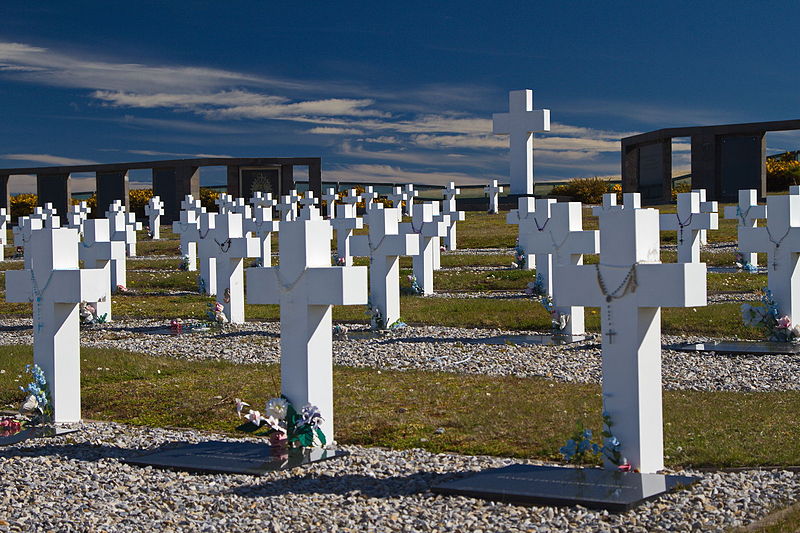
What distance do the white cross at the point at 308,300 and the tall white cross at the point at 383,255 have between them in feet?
23.6

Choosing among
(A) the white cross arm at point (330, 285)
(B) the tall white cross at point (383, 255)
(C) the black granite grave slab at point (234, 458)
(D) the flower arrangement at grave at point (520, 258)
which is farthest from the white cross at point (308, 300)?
(D) the flower arrangement at grave at point (520, 258)

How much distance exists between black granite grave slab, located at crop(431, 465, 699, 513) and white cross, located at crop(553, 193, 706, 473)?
0.32 metres

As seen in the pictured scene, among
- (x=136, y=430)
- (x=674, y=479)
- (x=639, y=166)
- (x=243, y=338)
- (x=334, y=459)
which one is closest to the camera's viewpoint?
(x=674, y=479)

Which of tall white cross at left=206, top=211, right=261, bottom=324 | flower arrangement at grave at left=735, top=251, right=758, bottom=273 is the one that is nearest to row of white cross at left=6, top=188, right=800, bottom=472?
tall white cross at left=206, top=211, right=261, bottom=324

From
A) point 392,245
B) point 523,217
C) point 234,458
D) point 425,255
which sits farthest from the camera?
point 523,217

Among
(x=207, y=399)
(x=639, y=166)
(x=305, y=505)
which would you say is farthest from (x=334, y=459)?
(x=639, y=166)

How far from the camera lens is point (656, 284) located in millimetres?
6461

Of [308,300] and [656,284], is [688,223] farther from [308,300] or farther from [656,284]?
[656,284]

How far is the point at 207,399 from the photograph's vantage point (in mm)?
9758

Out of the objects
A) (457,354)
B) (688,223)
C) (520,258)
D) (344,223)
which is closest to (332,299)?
(457,354)

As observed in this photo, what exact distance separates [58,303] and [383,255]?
6797 mm

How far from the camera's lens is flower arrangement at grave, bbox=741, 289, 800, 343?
12.9 m

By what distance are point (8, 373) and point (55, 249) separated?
3.19m

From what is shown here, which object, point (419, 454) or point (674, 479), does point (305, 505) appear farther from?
point (674, 479)
